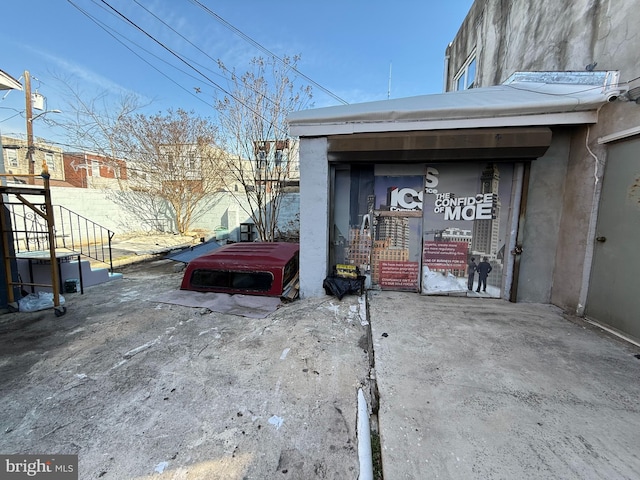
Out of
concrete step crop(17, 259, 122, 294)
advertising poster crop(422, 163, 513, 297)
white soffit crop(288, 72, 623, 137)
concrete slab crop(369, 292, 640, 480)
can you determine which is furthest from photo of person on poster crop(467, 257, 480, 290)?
concrete step crop(17, 259, 122, 294)

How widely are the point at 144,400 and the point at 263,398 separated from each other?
1009 millimetres

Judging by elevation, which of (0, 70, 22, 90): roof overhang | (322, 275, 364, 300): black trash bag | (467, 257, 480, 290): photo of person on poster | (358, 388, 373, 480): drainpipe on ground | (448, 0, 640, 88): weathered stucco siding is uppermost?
(448, 0, 640, 88): weathered stucco siding

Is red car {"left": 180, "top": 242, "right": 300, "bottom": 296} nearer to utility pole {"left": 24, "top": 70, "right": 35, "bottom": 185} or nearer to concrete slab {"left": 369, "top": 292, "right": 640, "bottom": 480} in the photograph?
concrete slab {"left": 369, "top": 292, "right": 640, "bottom": 480}

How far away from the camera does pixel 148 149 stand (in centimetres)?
1394

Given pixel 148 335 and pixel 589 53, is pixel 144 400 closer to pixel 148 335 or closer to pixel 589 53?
pixel 148 335

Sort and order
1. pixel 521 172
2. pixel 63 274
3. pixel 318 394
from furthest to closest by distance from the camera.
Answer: pixel 63 274, pixel 521 172, pixel 318 394

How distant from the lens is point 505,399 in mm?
2098

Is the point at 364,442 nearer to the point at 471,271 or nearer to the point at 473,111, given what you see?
the point at 471,271

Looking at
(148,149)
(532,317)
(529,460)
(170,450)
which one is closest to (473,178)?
(532,317)

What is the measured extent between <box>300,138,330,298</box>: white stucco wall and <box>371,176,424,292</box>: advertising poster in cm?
96

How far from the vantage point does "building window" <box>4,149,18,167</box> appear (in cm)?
1954

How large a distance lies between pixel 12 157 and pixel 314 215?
29308mm

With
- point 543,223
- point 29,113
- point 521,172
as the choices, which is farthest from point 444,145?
point 29,113

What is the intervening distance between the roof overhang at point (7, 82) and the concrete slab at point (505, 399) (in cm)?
643
